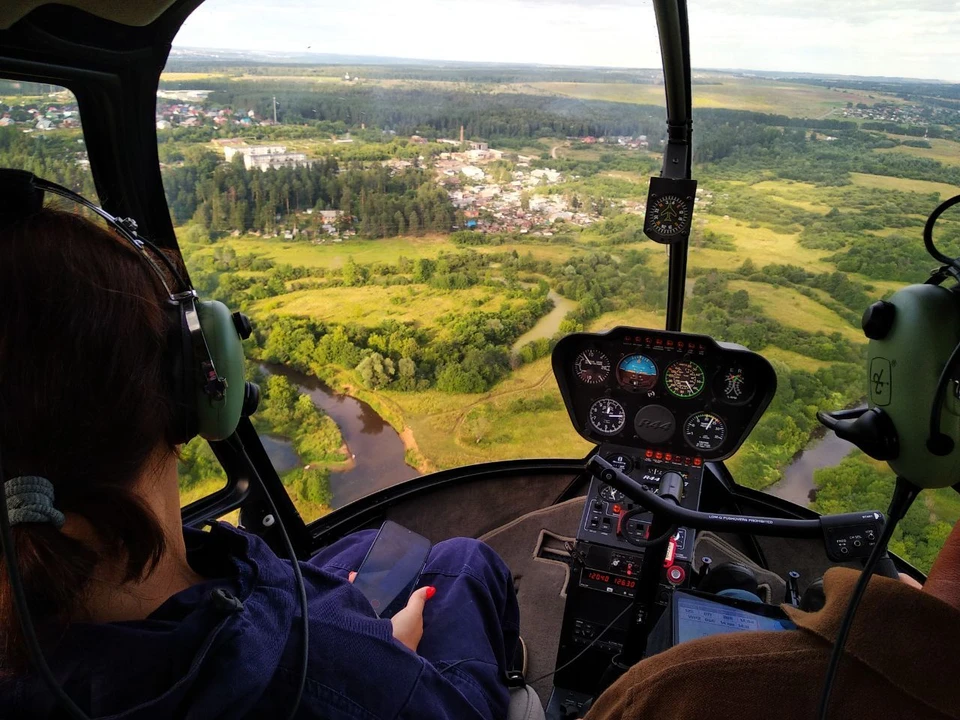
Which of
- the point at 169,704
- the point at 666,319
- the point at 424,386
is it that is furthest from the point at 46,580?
the point at 666,319

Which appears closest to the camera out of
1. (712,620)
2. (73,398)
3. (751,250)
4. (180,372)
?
(73,398)

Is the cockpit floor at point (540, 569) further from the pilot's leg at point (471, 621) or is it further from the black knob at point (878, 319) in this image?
the black knob at point (878, 319)

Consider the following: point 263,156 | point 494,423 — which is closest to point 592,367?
point 494,423

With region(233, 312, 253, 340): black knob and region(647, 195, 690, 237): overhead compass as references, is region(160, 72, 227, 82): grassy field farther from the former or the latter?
region(647, 195, 690, 237): overhead compass

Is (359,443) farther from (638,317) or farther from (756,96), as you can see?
(756,96)

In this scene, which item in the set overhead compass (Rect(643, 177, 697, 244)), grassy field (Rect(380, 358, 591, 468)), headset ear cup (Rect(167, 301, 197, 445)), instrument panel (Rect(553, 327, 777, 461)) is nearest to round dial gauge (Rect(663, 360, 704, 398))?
instrument panel (Rect(553, 327, 777, 461))

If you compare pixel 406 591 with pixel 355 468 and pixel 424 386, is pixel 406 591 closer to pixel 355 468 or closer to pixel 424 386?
pixel 355 468
